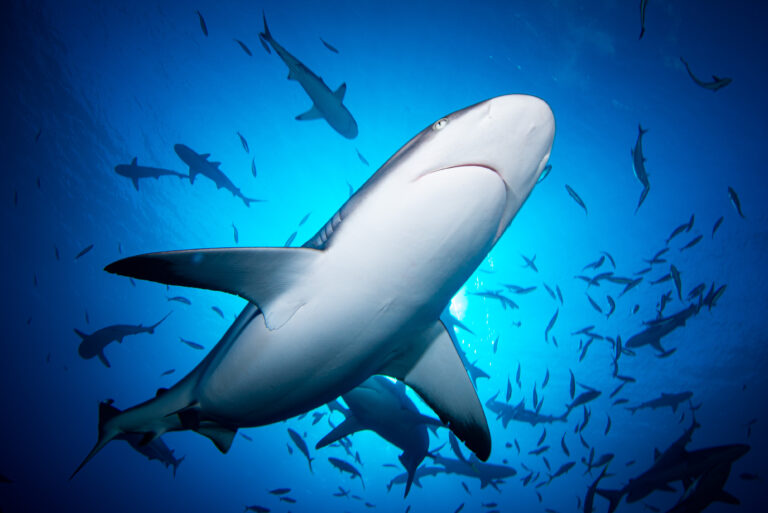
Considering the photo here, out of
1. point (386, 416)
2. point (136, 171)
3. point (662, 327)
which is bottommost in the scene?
point (662, 327)

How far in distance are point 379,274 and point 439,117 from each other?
13.9m

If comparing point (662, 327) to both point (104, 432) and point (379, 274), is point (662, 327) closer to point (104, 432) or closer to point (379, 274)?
point (379, 274)

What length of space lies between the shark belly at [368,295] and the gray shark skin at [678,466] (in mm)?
7607

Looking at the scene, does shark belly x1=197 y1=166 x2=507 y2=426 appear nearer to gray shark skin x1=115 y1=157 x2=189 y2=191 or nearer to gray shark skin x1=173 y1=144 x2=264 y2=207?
gray shark skin x1=173 y1=144 x2=264 y2=207

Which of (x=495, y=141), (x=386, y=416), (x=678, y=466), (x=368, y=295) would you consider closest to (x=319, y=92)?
(x=368, y=295)

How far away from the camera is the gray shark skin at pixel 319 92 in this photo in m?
5.29

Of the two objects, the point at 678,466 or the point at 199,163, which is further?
the point at 199,163

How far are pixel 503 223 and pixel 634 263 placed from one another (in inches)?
754

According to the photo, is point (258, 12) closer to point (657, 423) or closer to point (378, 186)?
point (378, 186)

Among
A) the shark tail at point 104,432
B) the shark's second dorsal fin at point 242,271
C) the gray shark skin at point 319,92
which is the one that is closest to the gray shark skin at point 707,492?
the shark's second dorsal fin at point 242,271

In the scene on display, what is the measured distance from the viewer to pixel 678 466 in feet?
21.7

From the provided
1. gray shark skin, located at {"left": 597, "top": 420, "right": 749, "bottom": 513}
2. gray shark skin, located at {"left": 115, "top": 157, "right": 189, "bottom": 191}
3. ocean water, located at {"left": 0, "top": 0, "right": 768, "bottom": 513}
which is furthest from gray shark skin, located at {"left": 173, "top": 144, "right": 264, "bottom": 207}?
gray shark skin, located at {"left": 597, "top": 420, "right": 749, "bottom": 513}

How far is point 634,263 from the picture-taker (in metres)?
16.0

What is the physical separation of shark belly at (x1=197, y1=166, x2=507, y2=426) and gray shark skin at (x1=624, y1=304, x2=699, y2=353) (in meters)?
8.34
